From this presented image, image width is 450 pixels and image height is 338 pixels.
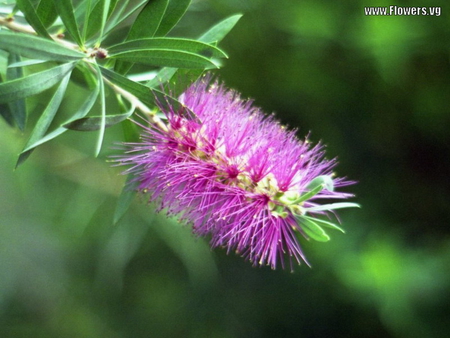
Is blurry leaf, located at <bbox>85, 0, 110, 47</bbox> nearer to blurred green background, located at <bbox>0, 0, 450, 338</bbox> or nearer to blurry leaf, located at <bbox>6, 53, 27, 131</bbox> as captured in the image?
blurry leaf, located at <bbox>6, 53, 27, 131</bbox>

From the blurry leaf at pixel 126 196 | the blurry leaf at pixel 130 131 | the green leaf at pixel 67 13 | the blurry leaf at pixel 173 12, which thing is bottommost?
the blurry leaf at pixel 126 196

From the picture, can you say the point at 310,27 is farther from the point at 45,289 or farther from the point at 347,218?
the point at 45,289

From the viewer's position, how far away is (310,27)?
231cm

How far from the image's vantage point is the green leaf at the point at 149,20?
2.88 ft

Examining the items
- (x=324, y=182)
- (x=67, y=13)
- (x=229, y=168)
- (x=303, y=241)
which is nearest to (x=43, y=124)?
(x=67, y=13)

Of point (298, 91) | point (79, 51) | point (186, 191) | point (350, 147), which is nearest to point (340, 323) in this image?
point (350, 147)

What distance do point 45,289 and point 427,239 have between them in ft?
5.60

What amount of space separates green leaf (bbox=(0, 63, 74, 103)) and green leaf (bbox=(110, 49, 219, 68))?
0.08 metres

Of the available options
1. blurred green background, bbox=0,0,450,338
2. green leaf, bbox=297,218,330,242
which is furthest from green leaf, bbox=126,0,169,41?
blurred green background, bbox=0,0,450,338

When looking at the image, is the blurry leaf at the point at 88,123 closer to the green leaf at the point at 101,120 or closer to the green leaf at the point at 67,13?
the green leaf at the point at 101,120

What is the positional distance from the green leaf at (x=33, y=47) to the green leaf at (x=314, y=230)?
423 mm

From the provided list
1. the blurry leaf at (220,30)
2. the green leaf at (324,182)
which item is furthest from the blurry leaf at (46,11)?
the green leaf at (324,182)

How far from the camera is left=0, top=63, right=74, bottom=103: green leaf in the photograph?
794mm

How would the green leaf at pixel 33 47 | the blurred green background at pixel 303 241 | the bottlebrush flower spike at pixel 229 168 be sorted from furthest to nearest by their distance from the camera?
the blurred green background at pixel 303 241
the bottlebrush flower spike at pixel 229 168
the green leaf at pixel 33 47
